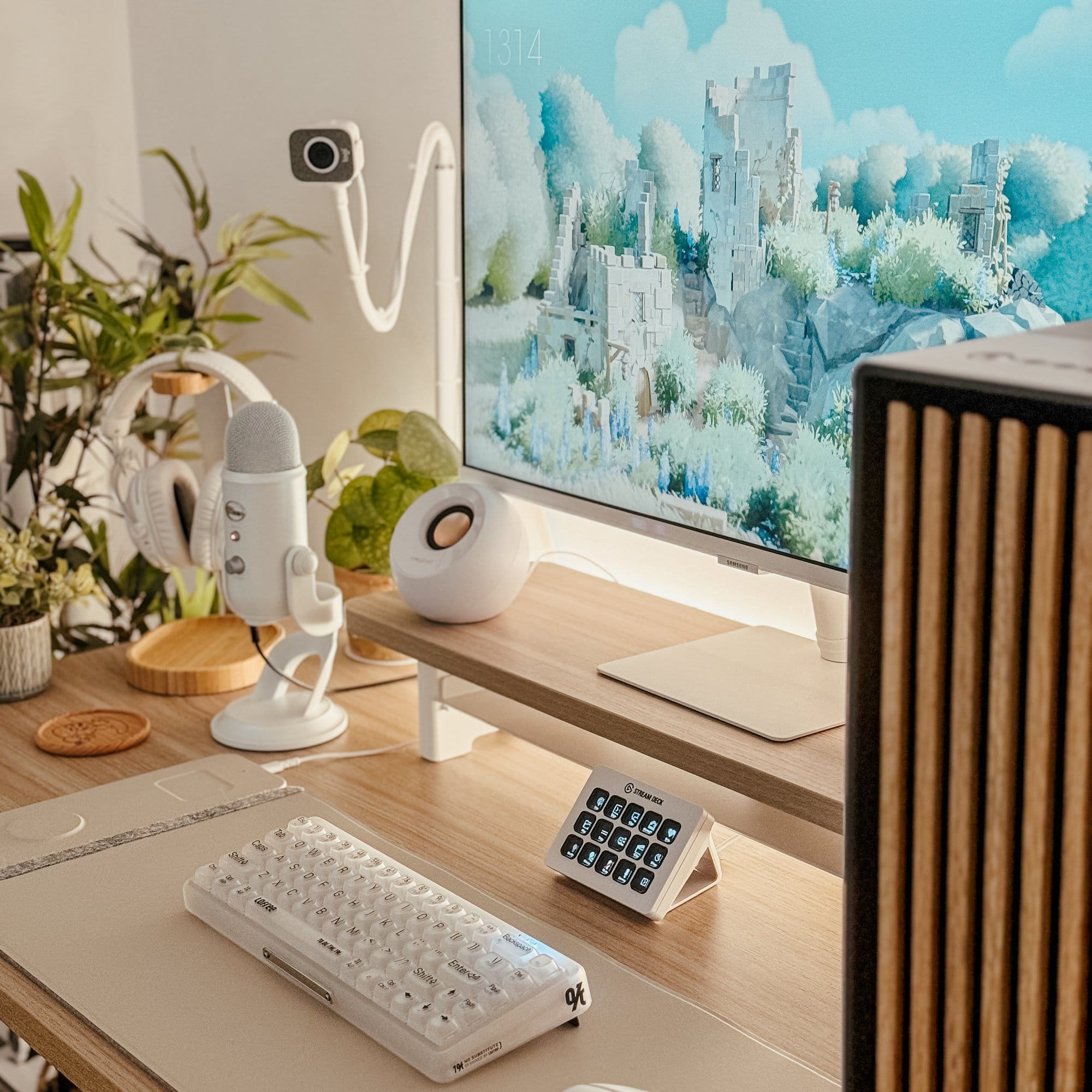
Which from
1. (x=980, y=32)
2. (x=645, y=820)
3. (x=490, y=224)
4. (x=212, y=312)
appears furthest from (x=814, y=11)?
(x=212, y=312)

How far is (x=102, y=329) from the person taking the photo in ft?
6.50

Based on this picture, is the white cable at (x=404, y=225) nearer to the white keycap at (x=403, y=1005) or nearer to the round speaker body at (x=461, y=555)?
the round speaker body at (x=461, y=555)

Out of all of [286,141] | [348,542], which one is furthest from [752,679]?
[286,141]

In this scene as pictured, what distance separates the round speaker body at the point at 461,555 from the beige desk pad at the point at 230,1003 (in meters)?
0.24

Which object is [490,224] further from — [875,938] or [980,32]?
[875,938]

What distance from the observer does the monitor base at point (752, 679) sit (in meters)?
1.00

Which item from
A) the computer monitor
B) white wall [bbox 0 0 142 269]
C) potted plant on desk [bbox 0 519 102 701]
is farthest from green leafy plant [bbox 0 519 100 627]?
white wall [bbox 0 0 142 269]

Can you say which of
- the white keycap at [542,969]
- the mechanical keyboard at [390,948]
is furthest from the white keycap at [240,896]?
the white keycap at [542,969]

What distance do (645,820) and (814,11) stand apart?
0.59 meters

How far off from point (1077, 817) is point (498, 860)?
0.68 meters

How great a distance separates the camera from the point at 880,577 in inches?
19.1

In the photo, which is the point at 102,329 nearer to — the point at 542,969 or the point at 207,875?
the point at 207,875

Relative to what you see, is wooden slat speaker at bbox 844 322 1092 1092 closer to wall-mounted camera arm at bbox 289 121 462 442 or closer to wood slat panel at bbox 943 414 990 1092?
wood slat panel at bbox 943 414 990 1092

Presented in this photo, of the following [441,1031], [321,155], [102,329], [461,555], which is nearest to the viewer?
[441,1031]
